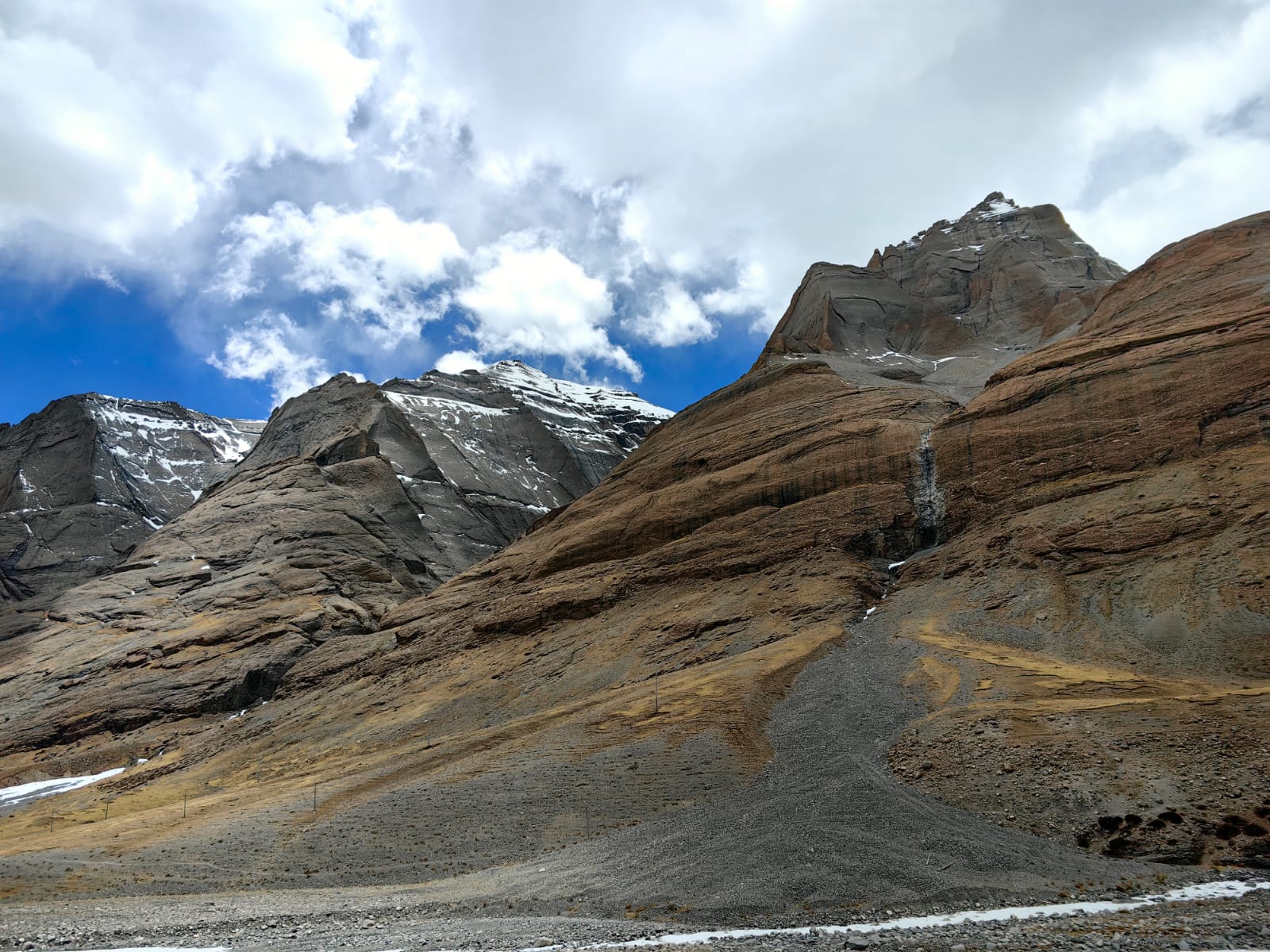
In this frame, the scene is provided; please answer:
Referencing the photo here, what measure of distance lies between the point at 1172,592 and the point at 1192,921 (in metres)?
23.1

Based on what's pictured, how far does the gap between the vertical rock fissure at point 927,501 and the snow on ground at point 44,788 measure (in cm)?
5457

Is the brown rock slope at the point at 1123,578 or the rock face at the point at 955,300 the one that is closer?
the brown rock slope at the point at 1123,578

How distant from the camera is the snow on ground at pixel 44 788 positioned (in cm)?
5175

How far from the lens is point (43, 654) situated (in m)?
74.8

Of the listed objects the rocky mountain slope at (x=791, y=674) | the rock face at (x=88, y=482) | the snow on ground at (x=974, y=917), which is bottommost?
the snow on ground at (x=974, y=917)

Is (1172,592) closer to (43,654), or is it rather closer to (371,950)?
(371,950)

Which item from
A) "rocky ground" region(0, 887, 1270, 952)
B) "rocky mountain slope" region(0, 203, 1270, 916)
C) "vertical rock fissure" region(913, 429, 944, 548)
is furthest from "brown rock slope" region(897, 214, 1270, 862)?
"rocky ground" region(0, 887, 1270, 952)

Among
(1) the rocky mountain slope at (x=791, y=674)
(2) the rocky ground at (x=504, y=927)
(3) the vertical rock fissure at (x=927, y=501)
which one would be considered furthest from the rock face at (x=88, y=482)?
(3) the vertical rock fissure at (x=927, y=501)

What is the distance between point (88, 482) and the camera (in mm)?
128250

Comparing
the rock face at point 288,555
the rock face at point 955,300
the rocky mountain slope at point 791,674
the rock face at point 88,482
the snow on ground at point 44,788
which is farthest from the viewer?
the rock face at point 88,482

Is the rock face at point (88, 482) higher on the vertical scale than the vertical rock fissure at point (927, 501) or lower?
higher

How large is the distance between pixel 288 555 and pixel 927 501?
61.6 m

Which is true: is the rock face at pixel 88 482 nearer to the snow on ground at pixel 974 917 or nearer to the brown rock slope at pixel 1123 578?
the brown rock slope at pixel 1123 578

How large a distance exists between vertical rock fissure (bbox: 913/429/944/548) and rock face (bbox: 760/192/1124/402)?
138 ft
